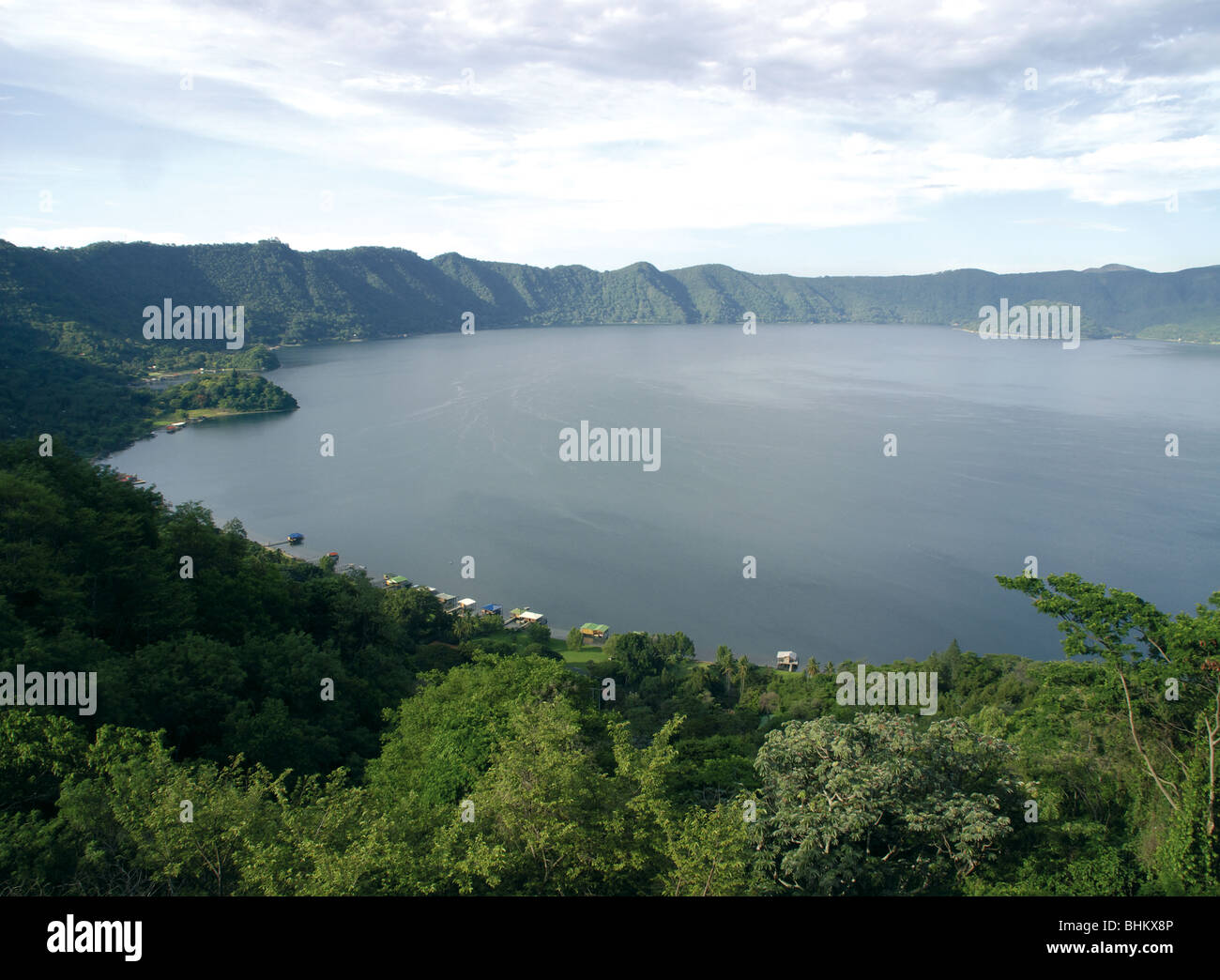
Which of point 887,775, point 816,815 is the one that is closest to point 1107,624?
point 887,775

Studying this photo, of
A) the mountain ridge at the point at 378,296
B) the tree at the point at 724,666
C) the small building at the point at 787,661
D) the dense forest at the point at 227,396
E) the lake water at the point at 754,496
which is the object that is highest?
the mountain ridge at the point at 378,296

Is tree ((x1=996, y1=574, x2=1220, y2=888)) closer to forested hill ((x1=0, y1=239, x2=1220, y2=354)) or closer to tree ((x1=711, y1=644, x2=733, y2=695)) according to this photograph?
tree ((x1=711, y1=644, x2=733, y2=695))

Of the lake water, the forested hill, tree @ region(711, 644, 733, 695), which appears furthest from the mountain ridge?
tree @ region(711, 644, 733, 695)

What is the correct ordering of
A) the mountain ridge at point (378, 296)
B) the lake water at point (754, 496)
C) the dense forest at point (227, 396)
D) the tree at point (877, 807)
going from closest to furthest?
1. the tree at point (877, 807)
2. the lake water at point (754, 496)
3. the dense forest at point (227, 396)
4. the mountain ridge at point (378, 296)

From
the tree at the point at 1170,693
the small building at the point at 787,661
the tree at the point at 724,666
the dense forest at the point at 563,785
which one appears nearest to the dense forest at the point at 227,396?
the tree at the point at 724,666

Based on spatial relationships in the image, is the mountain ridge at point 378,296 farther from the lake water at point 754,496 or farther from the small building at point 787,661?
the small building at point 787,661

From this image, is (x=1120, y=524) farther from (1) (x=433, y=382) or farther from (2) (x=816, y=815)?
(1) (x=433, y=382)

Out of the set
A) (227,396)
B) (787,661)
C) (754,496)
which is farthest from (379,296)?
(787,661)
